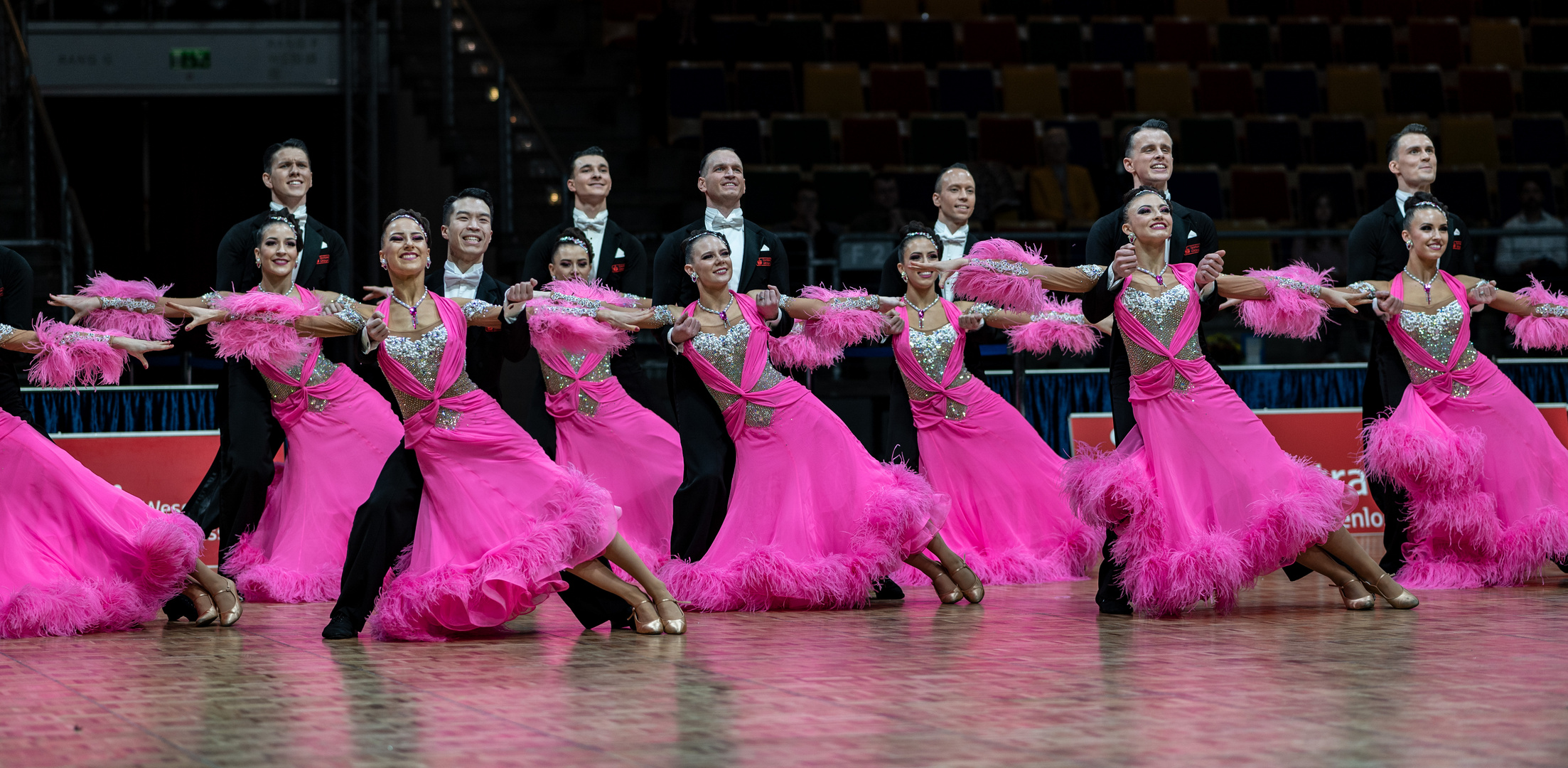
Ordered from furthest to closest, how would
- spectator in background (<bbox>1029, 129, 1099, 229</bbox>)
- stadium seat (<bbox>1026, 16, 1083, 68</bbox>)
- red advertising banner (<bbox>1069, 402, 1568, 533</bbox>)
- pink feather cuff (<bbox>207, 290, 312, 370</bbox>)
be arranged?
stadium seat (<bbox>1026, 16, 1083, 68</bbox>) < spectator in background (<bbox>1029, 129, 1099, 229</bbox>) < red advertising banner (<bbox>1069, 402, 1568, 533</bbox>) < pink feather cuff (<bbox>207, 290, 312, 370</bbox>)

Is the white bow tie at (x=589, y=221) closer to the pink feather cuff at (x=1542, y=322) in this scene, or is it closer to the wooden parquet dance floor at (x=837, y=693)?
the wooden parquet dance floor at (x=837, y=693)

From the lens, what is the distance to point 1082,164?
11.5 m

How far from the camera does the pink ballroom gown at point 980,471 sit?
6.50 meters

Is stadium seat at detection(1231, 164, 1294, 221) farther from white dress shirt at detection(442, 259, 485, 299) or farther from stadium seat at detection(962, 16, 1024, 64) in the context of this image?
white dress shirt at detection(442, 259, 485, 299)

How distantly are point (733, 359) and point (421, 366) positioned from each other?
122 cm

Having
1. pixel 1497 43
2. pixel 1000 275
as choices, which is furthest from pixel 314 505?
pixel 1497 43

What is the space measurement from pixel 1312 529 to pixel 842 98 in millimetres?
7349

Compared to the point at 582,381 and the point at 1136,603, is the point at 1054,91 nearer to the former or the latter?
the point at 582,381

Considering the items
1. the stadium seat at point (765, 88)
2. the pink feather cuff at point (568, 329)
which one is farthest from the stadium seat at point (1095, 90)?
the pink feather cuff at point (568, 329)

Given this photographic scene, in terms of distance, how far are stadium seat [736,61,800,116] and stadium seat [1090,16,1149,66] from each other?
2614mm

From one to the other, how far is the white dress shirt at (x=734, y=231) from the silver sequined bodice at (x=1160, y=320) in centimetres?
164

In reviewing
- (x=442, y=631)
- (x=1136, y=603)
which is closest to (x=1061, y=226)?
(x=1136, y=603)

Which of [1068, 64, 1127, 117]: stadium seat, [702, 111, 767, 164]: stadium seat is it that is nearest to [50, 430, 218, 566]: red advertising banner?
[702, 111, 767, 164]: stadium seat

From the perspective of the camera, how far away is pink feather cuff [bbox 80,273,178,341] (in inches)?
219
